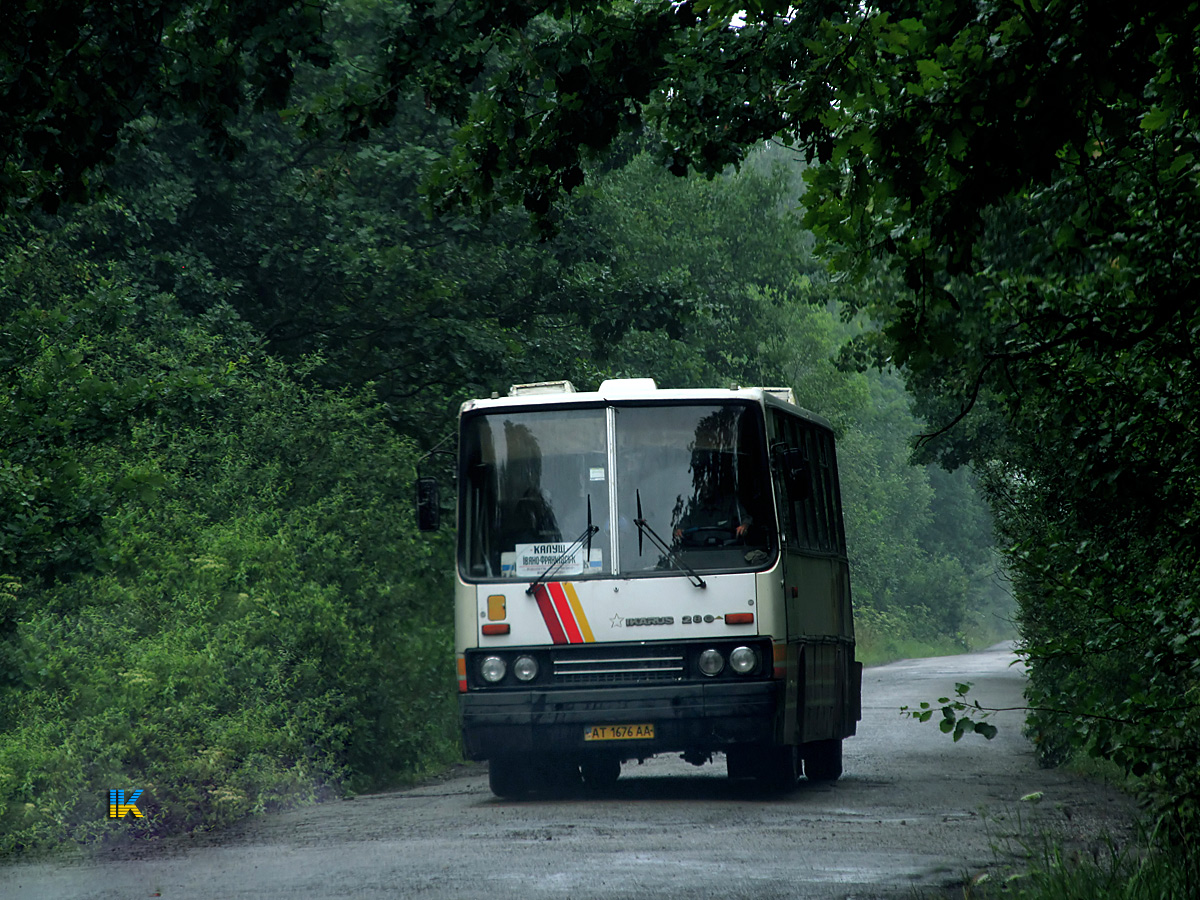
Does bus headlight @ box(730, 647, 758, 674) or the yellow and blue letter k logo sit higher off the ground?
bus headlight @ box(730, 647, 758, 674)

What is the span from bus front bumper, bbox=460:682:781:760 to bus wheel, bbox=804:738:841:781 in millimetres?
2559

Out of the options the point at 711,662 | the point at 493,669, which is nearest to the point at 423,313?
the point at 493,669

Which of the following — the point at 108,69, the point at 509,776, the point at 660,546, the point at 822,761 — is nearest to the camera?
the point at 108,69

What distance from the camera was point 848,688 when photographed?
53.0 feet

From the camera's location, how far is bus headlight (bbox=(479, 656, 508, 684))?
1281cm

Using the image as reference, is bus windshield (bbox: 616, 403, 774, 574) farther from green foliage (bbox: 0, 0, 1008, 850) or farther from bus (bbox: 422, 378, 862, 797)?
green foliage (bbox: 0, 0, 1008, 850)

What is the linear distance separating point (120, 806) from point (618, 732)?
357 centimetres

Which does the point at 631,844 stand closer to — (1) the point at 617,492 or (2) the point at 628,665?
(2) the point at 628,665

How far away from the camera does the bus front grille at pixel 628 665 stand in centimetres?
1265

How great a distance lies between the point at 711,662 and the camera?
41.4 feet

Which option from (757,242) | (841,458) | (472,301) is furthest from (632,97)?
(841,458)

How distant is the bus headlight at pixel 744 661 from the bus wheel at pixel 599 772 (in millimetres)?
2412

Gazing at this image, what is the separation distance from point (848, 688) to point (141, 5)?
9160 mm

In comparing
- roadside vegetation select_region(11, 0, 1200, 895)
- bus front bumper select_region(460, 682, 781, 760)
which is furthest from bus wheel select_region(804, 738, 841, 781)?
bus front bumper select_region(460, 682, 781, 760)
